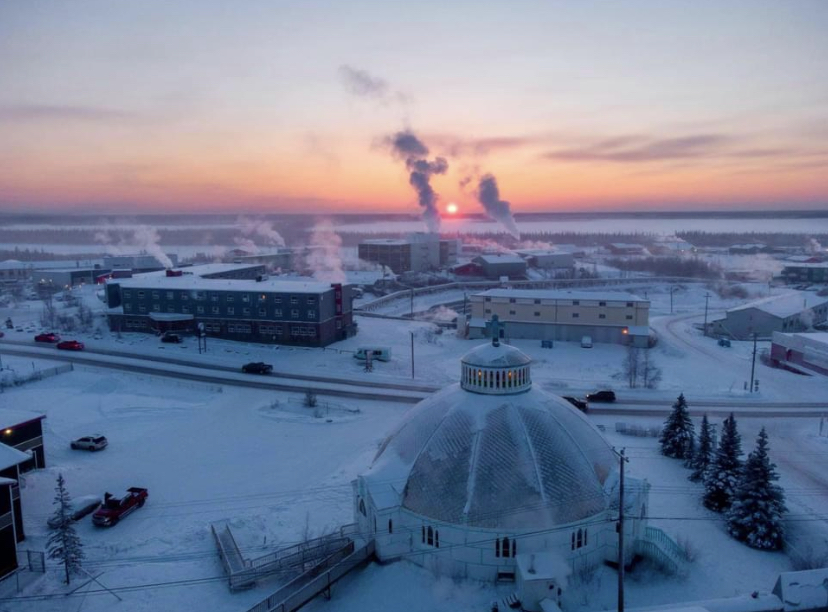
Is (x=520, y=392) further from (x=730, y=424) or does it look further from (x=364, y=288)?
(x=364, y=288)

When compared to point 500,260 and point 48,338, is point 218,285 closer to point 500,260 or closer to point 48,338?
point 48,338

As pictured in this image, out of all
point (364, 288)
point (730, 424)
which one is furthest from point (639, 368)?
point (364, 288)

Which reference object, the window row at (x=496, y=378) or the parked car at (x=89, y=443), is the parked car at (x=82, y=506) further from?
the window row at (x=496, y=378)

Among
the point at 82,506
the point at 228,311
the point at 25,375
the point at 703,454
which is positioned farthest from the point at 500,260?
the point at 82,506

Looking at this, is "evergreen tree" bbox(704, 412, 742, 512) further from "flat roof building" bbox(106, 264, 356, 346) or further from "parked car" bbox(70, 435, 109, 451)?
"flat roof building" bbox(106, 264, 356, 346)

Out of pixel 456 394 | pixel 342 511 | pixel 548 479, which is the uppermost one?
pixel 456 394

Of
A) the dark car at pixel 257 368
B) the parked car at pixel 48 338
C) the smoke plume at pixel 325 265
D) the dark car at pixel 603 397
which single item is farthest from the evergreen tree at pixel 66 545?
the smoke plume at pixel 325 265

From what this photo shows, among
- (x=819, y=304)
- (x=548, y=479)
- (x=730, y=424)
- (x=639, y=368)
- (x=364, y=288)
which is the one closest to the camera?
(x=548, y=479)
